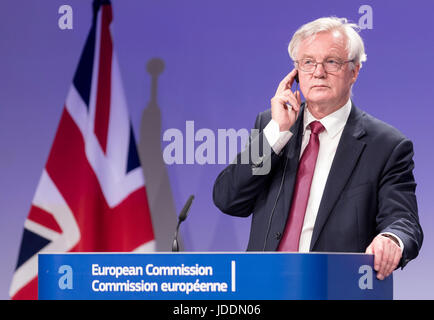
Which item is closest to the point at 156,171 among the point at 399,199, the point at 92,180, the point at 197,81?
the point at 92,180

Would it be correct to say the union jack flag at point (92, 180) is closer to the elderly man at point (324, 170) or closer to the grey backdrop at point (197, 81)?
the grey backdrop at point (197, 81)

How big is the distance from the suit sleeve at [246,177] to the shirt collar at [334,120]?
205 mm

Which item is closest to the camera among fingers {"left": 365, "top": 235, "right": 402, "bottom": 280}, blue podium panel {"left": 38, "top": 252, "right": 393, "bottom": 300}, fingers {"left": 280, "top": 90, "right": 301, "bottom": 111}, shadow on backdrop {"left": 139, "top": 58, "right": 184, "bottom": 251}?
blue podium panel {"left": 38, "top": 252, "right": 393, "bottom": 300}

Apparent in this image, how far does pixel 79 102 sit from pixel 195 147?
2.59 feet

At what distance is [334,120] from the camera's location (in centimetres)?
265

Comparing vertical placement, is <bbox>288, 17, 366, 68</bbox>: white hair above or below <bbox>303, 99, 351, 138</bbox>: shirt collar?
above

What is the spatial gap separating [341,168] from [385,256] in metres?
0.62

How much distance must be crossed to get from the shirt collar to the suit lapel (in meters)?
0.03

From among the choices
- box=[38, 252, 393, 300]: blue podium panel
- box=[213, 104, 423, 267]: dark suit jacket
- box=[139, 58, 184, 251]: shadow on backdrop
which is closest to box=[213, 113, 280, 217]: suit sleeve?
box=[213, 104, 423, 267]: dark suit jacket

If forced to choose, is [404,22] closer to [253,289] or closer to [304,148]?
[304,148]

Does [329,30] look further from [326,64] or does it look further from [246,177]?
[246,177]

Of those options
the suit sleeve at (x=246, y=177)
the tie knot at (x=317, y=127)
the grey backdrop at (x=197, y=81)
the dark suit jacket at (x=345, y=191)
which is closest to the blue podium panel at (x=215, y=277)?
the dark suit jacket at (x=345, y=191)

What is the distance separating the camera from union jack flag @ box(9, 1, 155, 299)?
166 inches

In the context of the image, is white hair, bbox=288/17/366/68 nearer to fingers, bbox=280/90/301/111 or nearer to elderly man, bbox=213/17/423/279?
elderly man, bbox=213/17/423/279
